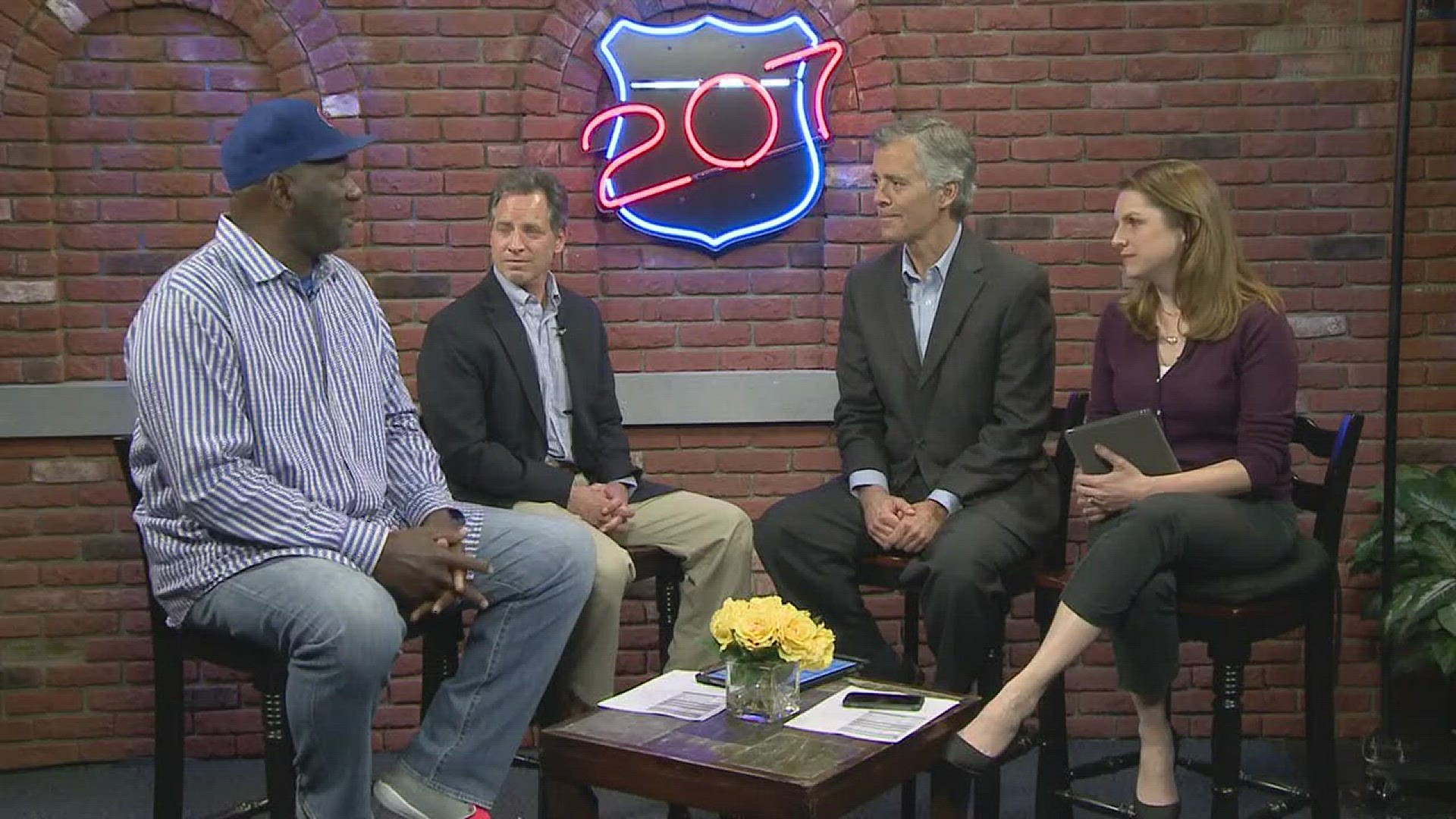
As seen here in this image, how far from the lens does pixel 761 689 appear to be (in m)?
2.91

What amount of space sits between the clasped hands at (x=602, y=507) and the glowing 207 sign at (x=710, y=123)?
92 cm

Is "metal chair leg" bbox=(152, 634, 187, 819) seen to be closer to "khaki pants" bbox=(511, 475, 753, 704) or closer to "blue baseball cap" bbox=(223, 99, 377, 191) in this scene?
"khaki pants" bbox=(511, 475, 753, 704)

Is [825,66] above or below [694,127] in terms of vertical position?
above

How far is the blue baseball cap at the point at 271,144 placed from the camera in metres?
3.37

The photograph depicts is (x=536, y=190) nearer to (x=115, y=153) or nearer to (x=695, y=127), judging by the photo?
(x=695, y=127)

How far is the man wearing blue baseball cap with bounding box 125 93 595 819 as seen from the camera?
10.2 feet

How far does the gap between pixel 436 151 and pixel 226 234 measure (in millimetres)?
1226

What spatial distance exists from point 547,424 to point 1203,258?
1726mm

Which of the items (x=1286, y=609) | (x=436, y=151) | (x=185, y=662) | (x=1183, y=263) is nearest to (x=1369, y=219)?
(x=1183, y=263)

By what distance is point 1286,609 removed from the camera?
350 cm

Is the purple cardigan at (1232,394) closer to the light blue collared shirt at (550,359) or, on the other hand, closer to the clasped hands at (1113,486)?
the clasped hands at (1113,486)

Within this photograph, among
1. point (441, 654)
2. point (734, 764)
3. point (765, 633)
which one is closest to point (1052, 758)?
point (765, 633)

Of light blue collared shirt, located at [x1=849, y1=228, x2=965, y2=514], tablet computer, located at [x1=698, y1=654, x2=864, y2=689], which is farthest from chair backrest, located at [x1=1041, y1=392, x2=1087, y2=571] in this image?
tablet computer, located at [x1=698, y1=654, x2=864, y2=689]

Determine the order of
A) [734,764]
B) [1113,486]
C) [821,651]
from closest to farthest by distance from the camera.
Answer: [734,764] → [821,651] → [1113,486]
